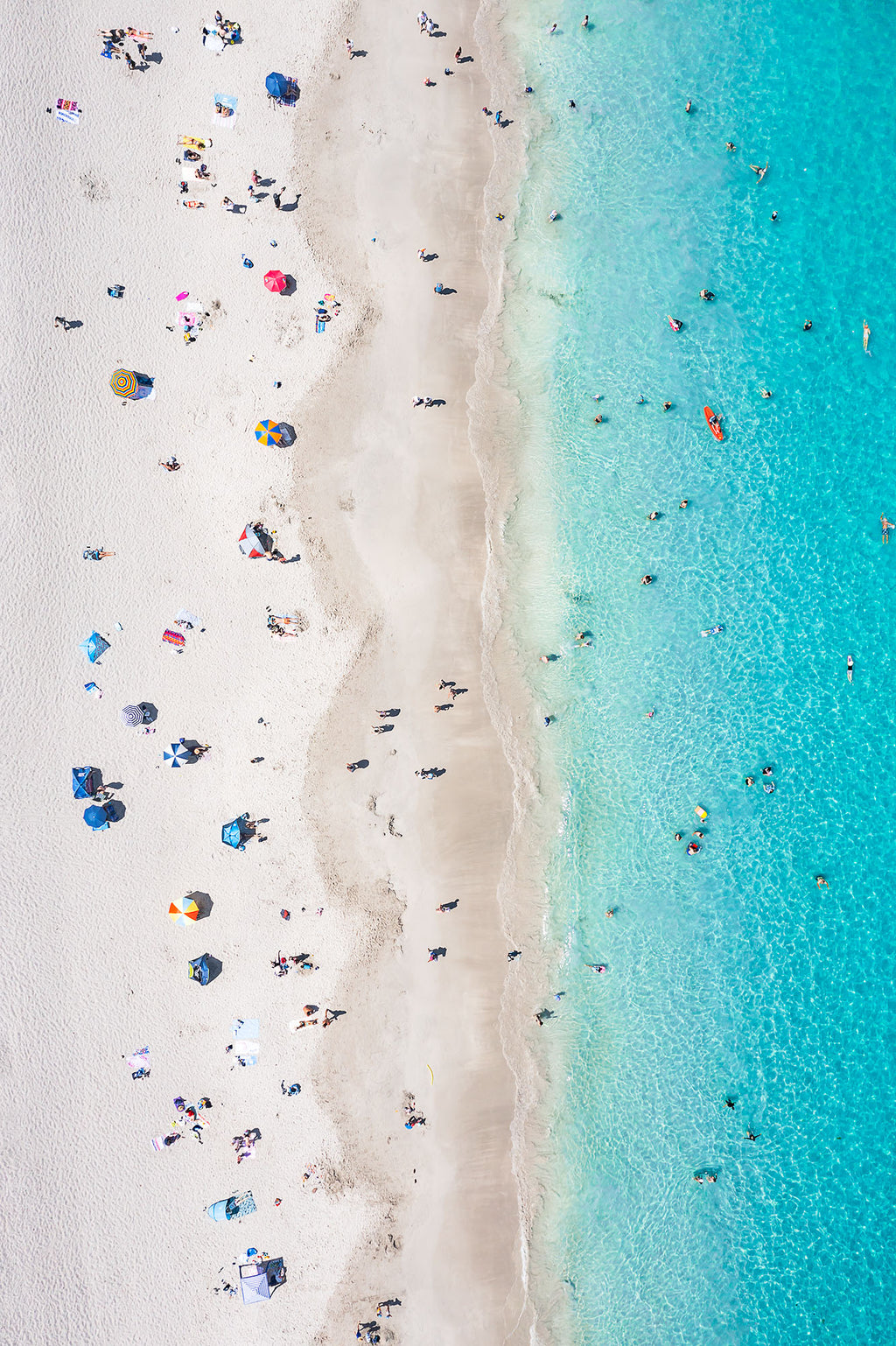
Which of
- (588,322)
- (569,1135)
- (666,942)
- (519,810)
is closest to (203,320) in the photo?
(588,322)

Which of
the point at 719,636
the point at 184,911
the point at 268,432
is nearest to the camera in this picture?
the point at 184,911

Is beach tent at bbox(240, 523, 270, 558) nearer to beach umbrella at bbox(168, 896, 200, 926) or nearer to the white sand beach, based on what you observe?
the white sand beach

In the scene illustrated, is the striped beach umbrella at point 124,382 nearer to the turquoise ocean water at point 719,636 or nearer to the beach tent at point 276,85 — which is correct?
the beach tent at point 276,85

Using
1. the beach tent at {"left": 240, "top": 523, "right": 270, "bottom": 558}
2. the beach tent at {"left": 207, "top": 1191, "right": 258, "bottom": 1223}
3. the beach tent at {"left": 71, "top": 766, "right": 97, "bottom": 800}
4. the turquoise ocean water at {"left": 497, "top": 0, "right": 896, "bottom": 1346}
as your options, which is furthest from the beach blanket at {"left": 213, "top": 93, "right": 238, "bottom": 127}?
the beach tent at {"left": 207, "top": 1191, "right": 258, "bottom": 1223}

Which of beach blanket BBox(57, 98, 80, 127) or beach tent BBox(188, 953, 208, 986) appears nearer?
beach tent BBox(188, 953, 208, 986)

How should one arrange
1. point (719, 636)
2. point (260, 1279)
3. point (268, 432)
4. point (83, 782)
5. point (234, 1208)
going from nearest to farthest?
point (260, 1279) → point (234, 1208) → point (83, 782) → point (268, 432) → point (719, 636)

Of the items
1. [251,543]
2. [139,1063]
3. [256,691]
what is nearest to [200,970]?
[139,1063]

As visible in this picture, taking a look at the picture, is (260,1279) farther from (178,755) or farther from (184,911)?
(178,755)
